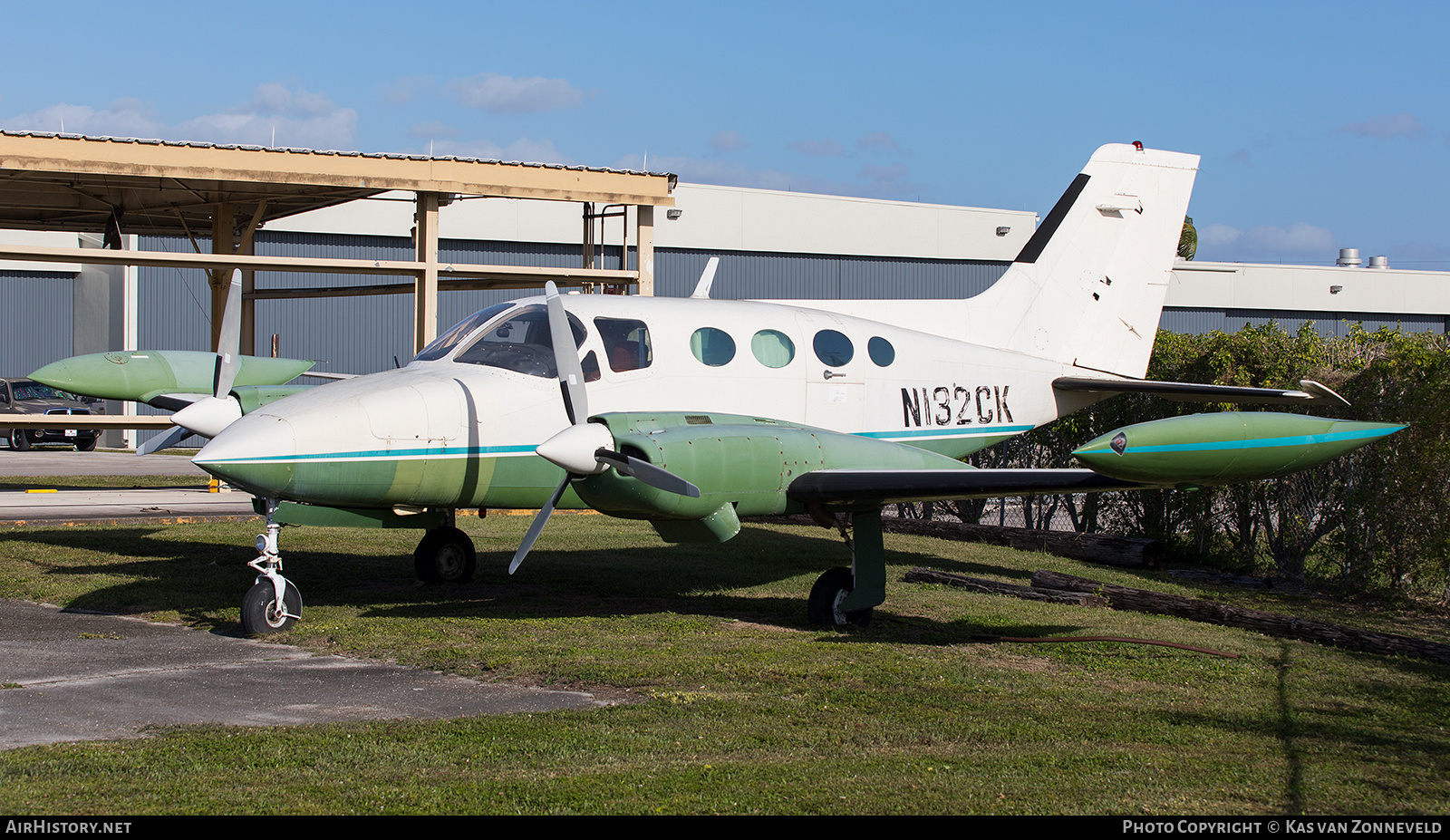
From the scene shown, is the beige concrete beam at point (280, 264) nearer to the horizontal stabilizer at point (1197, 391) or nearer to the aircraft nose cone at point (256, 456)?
the horizontal stabilizer at point (1197, 391)

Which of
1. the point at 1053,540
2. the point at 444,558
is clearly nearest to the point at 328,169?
the point at 444,558

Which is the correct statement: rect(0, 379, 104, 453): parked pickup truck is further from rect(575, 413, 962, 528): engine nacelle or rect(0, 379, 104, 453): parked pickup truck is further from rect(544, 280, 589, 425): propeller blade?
rect(575, 413, 962, 528): engine nacelle

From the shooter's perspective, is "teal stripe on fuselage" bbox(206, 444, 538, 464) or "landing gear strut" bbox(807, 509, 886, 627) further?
"landing gear strut" bbox(807, 509, 886, 627)

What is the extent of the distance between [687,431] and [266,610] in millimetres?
3522

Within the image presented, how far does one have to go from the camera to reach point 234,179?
17.3 m

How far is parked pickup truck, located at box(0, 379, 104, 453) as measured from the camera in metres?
31.5

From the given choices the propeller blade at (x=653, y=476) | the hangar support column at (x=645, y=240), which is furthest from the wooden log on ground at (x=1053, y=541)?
the propeller blade at (x=653, y=476)

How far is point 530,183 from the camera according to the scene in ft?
63.5

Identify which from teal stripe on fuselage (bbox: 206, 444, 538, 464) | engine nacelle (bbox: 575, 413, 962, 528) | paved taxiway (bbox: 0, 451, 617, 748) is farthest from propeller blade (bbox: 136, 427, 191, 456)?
engine nacelle (bbox: 575, 413, 962, 528)

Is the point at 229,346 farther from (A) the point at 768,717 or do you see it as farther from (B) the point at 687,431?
(A) the point at 768,717

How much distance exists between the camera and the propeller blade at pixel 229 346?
11008mm

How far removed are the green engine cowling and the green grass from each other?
3.33ft

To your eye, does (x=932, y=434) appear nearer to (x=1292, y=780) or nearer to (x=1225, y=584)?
(x=1225, y=584)

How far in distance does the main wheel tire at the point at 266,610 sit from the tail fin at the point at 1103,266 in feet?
28.1
